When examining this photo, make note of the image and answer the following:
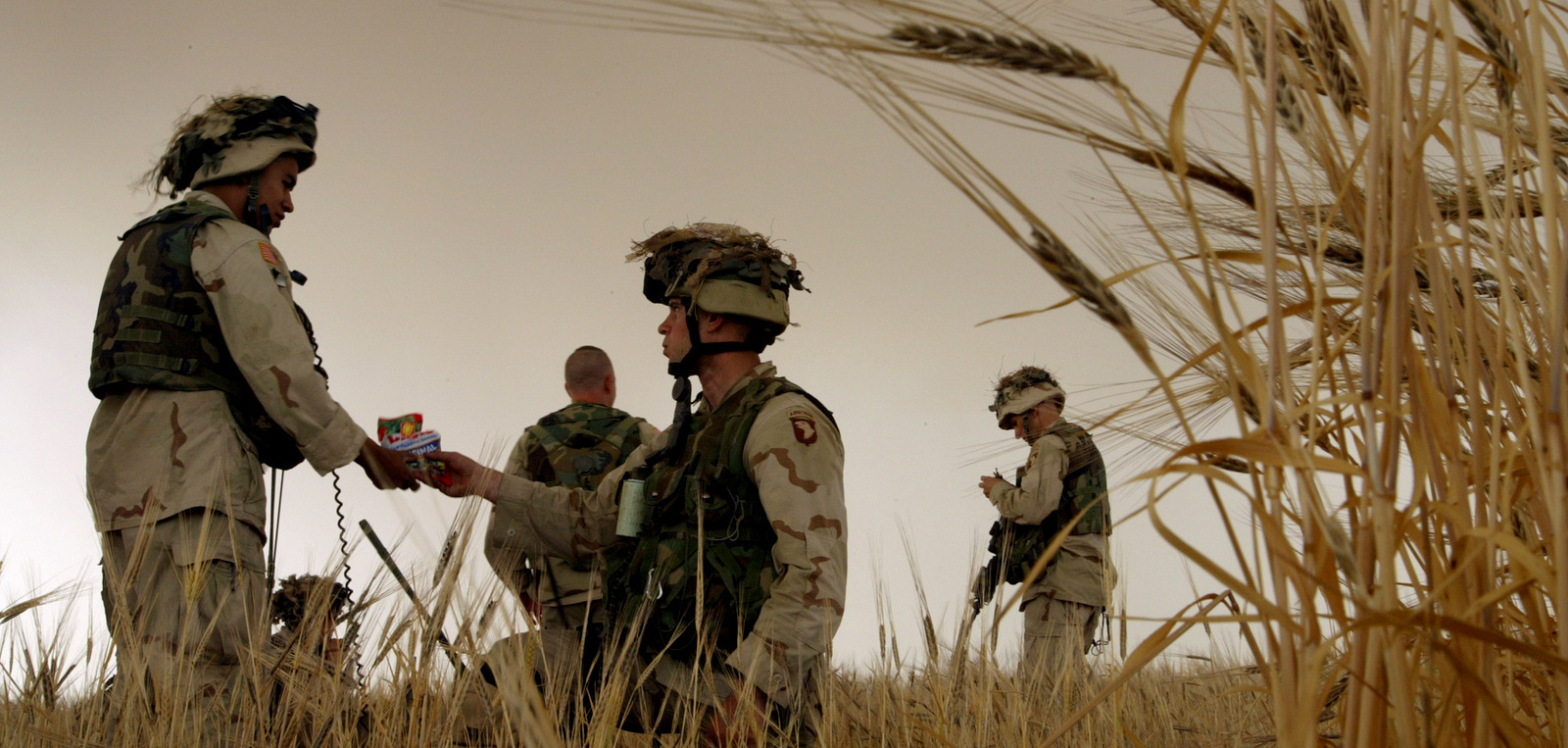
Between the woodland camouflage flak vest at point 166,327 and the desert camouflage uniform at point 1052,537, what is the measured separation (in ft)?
13.7

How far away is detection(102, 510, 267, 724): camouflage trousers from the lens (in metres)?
2.43

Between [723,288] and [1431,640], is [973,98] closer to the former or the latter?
[1431,640]

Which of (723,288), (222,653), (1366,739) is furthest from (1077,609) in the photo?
(1366,739)

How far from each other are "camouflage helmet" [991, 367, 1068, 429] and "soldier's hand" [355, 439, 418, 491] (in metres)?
4.43

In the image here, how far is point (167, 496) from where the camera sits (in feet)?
9.06

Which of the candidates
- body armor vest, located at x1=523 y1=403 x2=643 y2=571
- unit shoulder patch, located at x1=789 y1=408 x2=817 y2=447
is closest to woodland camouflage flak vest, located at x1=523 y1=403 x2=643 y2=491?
body armor vest, located at x1=523 y1=403 x2=643 y2=571

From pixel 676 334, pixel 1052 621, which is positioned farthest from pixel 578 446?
pixel 1052 621

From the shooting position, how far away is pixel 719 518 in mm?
2793

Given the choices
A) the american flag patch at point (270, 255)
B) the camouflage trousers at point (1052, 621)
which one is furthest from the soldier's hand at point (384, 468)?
the camouflage trousers at point (1052, 621)

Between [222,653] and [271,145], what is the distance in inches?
57.3

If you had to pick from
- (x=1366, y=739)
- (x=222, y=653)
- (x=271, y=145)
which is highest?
(x=271, y=145)

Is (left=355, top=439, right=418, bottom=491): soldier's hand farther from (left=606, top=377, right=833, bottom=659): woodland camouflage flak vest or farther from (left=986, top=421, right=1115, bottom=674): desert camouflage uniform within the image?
(left=986, top=421, right=1115, bottom=674): desert camouflage uniform

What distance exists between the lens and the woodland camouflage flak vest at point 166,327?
9.43ft

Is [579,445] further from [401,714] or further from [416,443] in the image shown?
[401,714]
